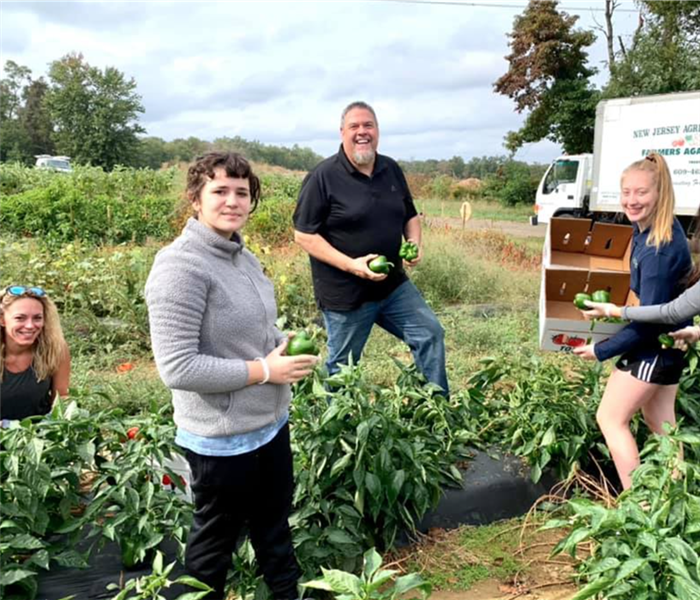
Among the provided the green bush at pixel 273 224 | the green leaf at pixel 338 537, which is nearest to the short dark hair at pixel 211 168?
the green leaf at pixel 338 537

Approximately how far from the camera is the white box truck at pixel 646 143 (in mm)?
11717

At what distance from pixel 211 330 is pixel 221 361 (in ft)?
0.33

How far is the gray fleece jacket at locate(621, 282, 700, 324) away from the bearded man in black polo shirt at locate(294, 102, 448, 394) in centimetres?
104

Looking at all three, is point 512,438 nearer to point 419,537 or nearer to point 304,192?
point 419,537

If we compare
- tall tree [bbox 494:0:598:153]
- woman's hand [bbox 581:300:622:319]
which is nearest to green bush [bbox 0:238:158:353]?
woman's hand [bbox 581:300:622:319]

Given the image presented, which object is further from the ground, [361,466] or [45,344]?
[45,344]

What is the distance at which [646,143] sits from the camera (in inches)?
491

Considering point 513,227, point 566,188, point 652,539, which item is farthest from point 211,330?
point 513,227

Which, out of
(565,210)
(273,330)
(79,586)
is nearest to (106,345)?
(79,586)

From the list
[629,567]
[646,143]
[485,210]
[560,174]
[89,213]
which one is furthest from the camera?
[485,210]

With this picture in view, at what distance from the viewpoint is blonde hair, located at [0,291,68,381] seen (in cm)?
270

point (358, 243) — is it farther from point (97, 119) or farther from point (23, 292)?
point (97, 119)

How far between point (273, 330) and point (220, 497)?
527 millimetres

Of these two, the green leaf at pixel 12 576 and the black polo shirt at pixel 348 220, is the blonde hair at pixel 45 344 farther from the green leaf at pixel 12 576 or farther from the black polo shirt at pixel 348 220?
the black polo shirt at pixel 348 220
